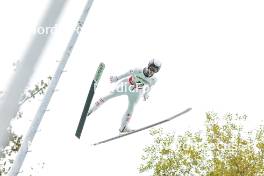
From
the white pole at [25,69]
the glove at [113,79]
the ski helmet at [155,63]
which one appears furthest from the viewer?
the glove at [113,79]

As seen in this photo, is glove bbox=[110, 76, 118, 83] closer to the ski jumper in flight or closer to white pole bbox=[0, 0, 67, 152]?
the ski jumper in flight

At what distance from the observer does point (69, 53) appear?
6336 millimetres

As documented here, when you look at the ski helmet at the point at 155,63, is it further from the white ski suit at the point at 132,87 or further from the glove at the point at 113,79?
the glove at the point at 113,79

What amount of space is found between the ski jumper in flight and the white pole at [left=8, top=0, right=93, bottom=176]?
22.5ft

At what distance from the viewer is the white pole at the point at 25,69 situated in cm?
262

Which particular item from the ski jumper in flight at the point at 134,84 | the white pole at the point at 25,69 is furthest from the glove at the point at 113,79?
the white pole at the point at 25,69

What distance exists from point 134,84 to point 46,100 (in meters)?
7.50

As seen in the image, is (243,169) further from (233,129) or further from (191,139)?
(191,139)

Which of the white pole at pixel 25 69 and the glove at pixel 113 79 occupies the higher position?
the glove at pixel 113 79

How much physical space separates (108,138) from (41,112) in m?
8.65

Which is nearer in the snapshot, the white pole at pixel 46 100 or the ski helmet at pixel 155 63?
the white pole at pixel 46 100

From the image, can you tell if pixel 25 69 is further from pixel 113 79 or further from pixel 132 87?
pixel 132 87

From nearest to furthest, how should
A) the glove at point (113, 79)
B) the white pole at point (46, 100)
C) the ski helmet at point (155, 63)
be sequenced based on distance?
1. the white pole at point (46, 100)
2. the ski helmet at point (155, 63)
3. the glove at point (113, 79)

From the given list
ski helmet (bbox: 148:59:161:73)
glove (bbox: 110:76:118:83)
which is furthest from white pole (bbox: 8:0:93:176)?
glove (bbox: 110:76:118:83)
